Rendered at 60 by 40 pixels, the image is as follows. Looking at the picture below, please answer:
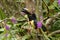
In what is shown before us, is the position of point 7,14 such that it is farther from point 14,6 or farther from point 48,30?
point 48,30

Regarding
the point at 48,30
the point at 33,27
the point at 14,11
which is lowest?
the point at 48,30

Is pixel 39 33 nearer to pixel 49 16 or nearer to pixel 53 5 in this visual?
pixel 49 16

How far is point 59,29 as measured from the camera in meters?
2.07

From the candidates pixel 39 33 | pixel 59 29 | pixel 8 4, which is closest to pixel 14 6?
pixel 8 4

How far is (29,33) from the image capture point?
6.36 feet

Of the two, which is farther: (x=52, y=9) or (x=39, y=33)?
(x=52, y=9)

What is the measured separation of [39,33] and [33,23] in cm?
12

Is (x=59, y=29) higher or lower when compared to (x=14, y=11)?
lower

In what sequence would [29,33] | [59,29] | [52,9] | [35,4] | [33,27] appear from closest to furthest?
[35,4]
[33,27]
[29,33]
[59,29]
[52,9]

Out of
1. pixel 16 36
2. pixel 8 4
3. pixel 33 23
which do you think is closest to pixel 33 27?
pixel 33 23

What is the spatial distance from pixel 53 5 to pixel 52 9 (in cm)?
10

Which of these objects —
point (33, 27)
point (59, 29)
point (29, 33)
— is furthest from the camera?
point (59, 29)

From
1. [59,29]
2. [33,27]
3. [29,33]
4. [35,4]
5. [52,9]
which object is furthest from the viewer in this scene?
[52,9]

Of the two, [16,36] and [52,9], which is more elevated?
[52,9]
